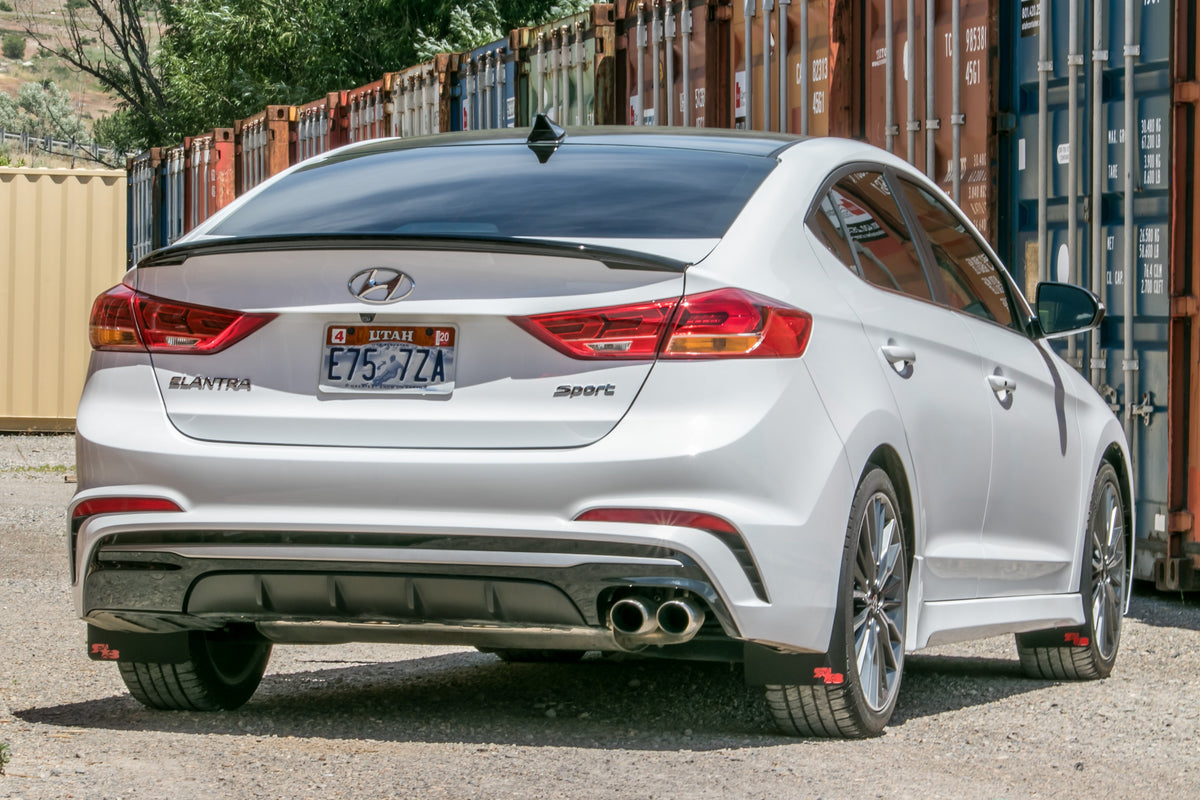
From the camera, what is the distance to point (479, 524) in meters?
4.39

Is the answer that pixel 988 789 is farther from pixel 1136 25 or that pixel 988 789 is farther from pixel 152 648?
pixel 1136 25

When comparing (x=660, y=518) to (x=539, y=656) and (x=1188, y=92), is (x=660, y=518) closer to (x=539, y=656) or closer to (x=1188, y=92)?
(x=539, y=656)

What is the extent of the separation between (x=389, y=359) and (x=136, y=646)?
115 cm

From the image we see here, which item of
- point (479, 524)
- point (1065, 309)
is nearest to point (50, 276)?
point (1065, 309)

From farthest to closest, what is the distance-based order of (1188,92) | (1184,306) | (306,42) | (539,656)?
(306,42)
(1184,306)
(1188,92)
(539,656)

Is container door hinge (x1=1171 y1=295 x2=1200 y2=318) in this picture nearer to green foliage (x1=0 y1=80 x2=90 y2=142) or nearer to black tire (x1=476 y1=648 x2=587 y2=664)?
black tire (x1=476 y1=648 x2=587 y2=664)

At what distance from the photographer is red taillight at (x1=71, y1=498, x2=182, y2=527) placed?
4602 millimetres

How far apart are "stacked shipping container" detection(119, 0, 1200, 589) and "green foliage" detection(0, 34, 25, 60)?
541ft

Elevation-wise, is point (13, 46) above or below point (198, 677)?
above

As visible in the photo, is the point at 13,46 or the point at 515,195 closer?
the point at 515,195

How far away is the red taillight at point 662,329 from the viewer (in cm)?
439

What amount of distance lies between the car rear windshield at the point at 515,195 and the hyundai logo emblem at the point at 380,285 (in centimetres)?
14

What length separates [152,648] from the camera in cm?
507

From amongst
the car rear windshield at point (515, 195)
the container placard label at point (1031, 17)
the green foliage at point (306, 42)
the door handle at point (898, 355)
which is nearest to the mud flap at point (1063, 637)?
the door handle at point (898, 355)
